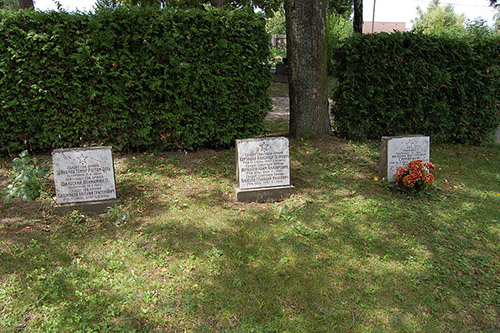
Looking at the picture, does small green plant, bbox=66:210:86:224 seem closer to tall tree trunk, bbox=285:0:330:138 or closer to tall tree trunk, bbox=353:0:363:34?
tall tree trunk, bbox=285:0:330:138

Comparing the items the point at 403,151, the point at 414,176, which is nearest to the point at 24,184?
the point at 414,176

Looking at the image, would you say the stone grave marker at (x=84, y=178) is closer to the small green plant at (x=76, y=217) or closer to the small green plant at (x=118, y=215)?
the small green plant at (x=76, y=217)

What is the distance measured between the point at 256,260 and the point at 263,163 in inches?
64.9

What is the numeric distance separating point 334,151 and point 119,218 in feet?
12.5

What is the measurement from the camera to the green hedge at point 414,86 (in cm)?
717

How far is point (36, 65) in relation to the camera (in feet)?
19.6

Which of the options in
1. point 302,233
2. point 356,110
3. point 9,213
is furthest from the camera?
point 356,110

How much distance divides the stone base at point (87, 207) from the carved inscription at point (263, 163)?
5.37 ft

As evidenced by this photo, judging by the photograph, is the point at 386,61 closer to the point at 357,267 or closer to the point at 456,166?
the point at 456,166

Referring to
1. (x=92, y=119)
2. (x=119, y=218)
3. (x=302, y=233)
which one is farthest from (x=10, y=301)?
(x=92, y=119)

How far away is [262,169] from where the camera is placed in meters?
5.29

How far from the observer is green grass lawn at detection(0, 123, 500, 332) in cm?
322

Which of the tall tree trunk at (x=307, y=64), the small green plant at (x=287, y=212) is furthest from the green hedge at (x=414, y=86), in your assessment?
the small green plant at (x=287, y=212)

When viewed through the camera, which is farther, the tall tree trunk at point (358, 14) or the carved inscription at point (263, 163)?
the tall tree trunk at point (358, 14)
